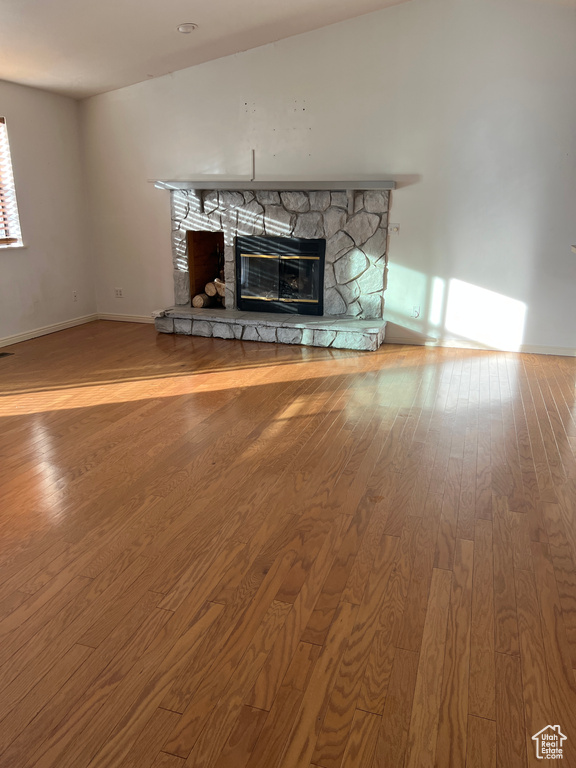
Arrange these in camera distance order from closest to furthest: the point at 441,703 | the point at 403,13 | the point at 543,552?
the point at 441,703
the point at 543,552
the point at 403,13

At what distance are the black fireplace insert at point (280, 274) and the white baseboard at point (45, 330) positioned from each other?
6.03 ft

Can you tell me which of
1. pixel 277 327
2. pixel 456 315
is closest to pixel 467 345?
pixel 456 315

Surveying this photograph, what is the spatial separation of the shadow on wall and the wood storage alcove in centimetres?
192

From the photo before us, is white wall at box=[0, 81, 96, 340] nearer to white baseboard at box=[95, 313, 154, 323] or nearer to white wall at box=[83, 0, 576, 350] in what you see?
white baseboard at box=[95, 313, 154, 323]

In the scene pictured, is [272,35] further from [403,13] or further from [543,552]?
[543,552]

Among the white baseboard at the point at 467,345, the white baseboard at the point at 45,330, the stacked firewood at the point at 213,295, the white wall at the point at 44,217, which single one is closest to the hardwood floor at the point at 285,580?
the white baseboard at the point at 467,345

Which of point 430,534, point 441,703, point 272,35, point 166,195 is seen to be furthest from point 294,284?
point 441,703

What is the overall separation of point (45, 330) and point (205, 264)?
1.83 m

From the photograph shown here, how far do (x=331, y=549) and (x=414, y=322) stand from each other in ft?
12.0

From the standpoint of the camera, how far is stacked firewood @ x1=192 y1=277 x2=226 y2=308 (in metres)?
6.02

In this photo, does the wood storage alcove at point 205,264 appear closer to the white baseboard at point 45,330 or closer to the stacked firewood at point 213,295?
the stacked firewood at point 213,295

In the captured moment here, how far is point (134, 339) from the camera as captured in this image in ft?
18.4

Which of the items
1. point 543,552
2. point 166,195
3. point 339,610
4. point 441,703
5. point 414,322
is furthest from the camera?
point 166,195

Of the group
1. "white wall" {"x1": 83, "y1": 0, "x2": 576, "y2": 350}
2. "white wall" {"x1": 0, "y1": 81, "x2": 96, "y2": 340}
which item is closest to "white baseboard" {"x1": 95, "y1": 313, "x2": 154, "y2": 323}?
"white wall" {"x1": 0, "y1": 81, "x2": 96, "y2": 340}
